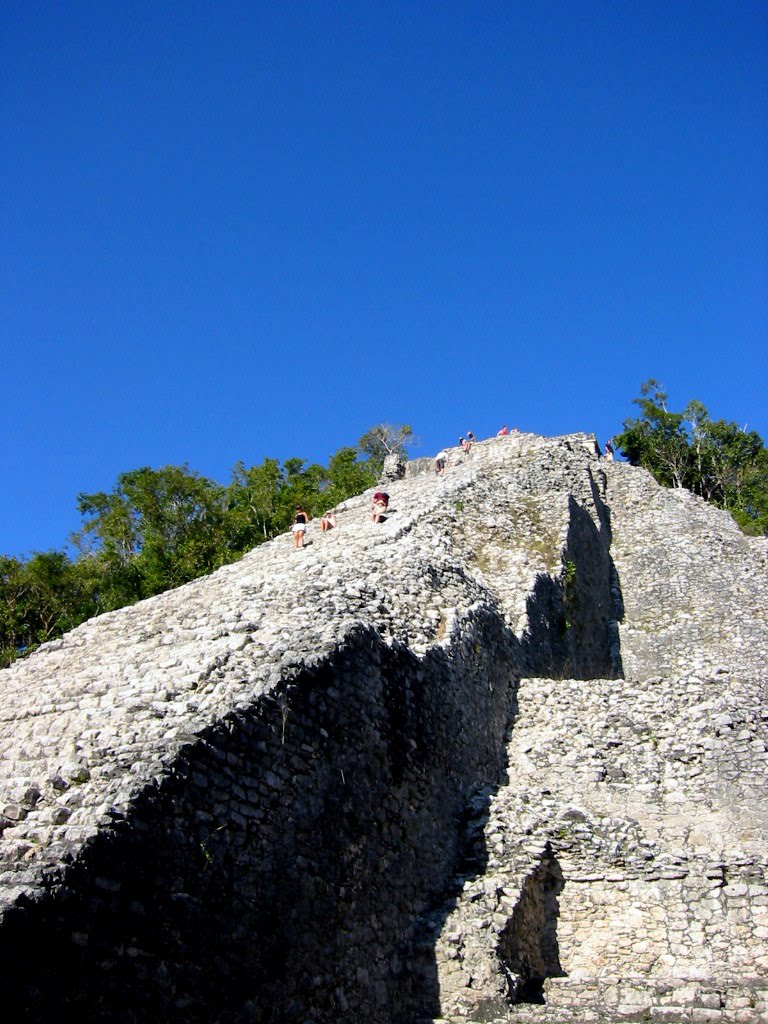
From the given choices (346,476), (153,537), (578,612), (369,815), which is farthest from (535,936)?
(346,476)

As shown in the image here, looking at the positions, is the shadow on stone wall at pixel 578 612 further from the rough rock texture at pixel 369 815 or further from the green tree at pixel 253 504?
the green tree at pixel 253 504

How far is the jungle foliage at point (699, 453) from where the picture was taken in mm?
44344

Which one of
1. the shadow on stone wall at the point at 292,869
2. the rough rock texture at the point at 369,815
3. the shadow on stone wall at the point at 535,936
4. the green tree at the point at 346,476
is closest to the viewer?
the shadow on stone wall at the point at 292,869

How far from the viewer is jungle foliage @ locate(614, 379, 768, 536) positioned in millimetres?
44344

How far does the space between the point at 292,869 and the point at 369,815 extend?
5.50ft

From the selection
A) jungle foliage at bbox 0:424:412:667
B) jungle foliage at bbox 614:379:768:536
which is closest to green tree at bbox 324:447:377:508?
jungle foliage at bbox 0:424:412:667

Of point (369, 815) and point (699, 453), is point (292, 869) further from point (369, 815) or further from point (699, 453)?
point (699, 453)

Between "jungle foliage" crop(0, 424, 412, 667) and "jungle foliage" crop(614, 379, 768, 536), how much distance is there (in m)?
13.9

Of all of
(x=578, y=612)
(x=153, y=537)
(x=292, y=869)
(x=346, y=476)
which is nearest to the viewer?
(x=292, y=869)

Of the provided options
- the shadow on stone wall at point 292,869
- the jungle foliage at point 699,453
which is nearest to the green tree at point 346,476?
the jungle foliage at point 699,453

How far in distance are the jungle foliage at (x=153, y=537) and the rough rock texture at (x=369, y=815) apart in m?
14.2

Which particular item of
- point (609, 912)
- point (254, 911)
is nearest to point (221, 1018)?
point (254, 911)

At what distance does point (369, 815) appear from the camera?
10.1m

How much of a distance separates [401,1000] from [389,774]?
2.35 m
